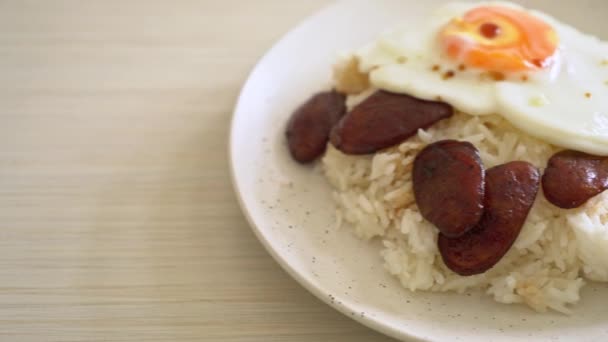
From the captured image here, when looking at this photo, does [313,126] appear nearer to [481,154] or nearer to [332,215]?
[332,215]

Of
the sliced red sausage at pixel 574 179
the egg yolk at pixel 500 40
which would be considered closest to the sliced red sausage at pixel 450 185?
the sliced red sausage at pixel 574 179

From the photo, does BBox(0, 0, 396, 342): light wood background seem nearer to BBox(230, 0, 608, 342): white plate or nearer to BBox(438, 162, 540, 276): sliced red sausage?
BBox(230, 0, 608, 342): white plate

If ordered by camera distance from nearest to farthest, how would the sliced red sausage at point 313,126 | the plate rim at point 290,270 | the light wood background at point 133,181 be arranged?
1. the plate rim at point 290,270
2. the light wood background at point 133,181
3. the sliced red sausage at point 313,126

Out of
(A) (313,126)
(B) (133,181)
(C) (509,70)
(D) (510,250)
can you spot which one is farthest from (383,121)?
(B) (133,181)

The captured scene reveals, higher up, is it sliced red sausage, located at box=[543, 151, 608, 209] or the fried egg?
the fried egg

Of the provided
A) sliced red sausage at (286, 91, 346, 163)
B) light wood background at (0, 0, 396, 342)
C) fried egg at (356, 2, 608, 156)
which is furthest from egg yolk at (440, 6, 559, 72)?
light wood background at (0, 0, 396, 342)

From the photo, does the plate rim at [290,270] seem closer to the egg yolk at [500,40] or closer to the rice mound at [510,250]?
the rice mound at [510,250]

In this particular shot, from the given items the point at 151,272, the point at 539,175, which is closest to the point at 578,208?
the point at 539,175
